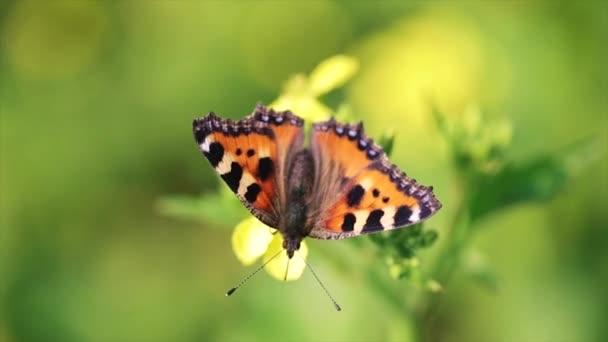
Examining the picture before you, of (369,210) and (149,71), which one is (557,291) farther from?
(149,71)

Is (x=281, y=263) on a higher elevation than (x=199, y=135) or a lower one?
lower

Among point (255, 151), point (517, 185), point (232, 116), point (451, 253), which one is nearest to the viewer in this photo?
point (255, 151)

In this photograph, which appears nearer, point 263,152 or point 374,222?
point 374,222

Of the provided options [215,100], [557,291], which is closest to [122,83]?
[215,100]

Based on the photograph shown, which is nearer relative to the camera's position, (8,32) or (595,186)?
(595,186)

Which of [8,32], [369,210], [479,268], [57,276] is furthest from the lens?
[8,32]

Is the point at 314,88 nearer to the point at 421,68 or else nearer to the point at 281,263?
the point at 281,263

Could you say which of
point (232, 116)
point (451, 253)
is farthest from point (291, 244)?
point (232, 116)
